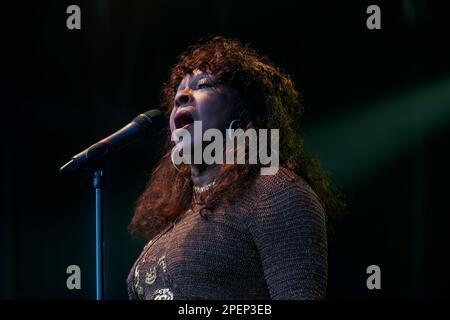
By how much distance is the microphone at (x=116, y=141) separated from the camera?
1.84 meters

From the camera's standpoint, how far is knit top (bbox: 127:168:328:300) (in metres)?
1.56

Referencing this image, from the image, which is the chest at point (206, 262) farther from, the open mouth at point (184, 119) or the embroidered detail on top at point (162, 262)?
the open mouth at point (184, 119)

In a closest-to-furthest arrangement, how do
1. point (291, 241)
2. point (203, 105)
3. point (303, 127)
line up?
1. point (291, 241)
2. point (203, 105)
3. point (303, 127)

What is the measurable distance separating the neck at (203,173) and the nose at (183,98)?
0.17 metres

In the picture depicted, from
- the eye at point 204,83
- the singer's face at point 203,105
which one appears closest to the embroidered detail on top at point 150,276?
the singer's face at point 203,105

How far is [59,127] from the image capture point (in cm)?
320

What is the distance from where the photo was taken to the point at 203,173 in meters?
1.88

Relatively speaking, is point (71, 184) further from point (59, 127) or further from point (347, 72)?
point (347, 72)

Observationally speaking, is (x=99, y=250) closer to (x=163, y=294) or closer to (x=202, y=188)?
(x=163, y=294)

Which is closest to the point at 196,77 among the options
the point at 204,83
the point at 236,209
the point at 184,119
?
the point at 204,83

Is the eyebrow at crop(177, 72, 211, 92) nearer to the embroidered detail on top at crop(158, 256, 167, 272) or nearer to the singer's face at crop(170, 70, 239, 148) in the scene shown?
the singer's face at crop(170, 70, 239, 148)

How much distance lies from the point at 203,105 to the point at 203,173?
182 millimetres

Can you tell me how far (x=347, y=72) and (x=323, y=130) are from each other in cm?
27
